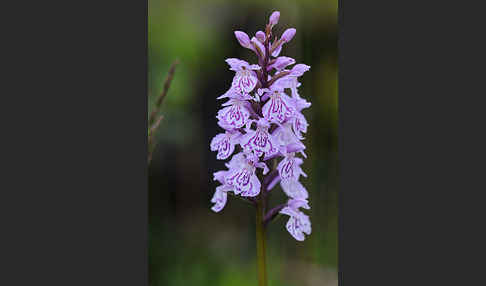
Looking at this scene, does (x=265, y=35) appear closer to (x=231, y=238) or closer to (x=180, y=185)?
(x=180, y=185)

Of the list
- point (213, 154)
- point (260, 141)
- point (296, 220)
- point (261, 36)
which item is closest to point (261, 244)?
point (296, 220)

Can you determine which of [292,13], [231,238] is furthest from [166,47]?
[231,238]

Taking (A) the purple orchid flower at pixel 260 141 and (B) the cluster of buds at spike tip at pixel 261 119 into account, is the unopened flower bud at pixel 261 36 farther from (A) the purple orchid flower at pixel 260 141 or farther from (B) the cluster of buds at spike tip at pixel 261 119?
(A) the purple orchid flower at pixel 260 141

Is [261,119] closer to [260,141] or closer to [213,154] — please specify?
[260,141]

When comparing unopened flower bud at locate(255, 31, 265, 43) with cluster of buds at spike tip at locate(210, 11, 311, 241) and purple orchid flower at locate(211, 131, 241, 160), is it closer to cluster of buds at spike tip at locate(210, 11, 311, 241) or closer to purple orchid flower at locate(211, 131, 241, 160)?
cluster of buds at spike tip at locate(210, 11, 311, 241)

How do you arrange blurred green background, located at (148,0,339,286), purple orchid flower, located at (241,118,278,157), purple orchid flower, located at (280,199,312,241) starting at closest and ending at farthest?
purple orchid flower, located at (241,118,278,157) → purple orchid flower, located at (280,199,312,241) → blurred green background, located at (148,0,339,286)

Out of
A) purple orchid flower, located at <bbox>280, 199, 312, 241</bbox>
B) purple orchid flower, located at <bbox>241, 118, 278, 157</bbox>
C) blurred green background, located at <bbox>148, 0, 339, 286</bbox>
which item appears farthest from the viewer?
blurred green background, located at <bbox>148, 0, 339, 286</bbox>

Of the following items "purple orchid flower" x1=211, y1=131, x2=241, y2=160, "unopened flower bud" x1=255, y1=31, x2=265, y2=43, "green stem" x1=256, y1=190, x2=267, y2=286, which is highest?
"unopened flower bud" x1=255, y1=31, x2=265, y2=43

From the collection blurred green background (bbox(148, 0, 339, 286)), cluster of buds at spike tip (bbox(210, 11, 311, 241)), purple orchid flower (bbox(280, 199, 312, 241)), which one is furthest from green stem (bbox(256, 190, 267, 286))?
blurred green background (bbox(148, 0, 339, 286))
